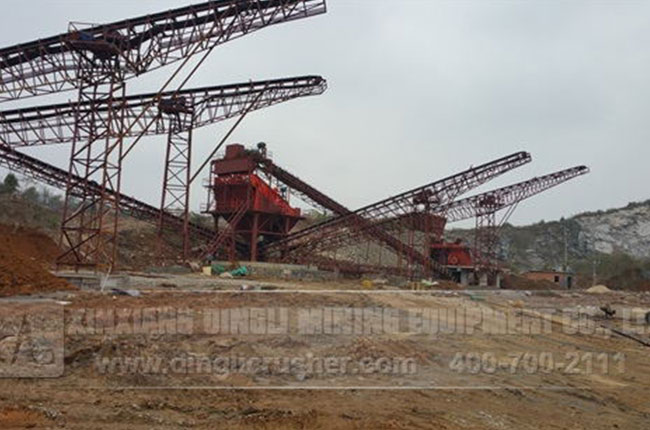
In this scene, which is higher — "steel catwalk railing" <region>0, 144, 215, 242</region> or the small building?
"steel catwalk railing" <region>0, 144, 215, 242</region>

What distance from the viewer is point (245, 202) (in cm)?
3080

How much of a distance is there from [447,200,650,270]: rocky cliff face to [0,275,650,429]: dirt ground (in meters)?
70.2

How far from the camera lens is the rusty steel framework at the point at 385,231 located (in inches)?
1332

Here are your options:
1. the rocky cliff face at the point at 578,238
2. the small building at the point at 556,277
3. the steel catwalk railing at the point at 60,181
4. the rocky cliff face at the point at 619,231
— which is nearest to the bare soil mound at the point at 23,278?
the steel catwalk railing at the point at 60,181

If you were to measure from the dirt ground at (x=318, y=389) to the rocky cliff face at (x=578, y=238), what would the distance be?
7018cm

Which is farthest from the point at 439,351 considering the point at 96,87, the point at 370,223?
the point at 370,223

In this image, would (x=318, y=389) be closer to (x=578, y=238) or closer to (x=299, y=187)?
(x=299, y=187)

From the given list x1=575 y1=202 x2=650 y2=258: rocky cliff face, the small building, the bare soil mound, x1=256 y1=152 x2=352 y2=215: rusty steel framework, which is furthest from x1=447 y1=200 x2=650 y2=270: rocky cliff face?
the bare soil mound

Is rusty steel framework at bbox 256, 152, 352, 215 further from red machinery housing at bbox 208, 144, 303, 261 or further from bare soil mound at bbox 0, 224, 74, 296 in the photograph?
bare soil mound at bbox 0, 224, 74, 296

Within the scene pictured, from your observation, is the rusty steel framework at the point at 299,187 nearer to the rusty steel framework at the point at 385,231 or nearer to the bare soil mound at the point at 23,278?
the rusty steel framework at the point at 385,231

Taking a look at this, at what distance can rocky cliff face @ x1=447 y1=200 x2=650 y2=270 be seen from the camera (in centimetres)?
7900

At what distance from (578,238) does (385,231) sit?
54.5 meters

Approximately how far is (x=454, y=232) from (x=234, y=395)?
77.6m

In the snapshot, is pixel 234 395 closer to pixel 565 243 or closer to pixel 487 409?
Answer: pixel 487 409
